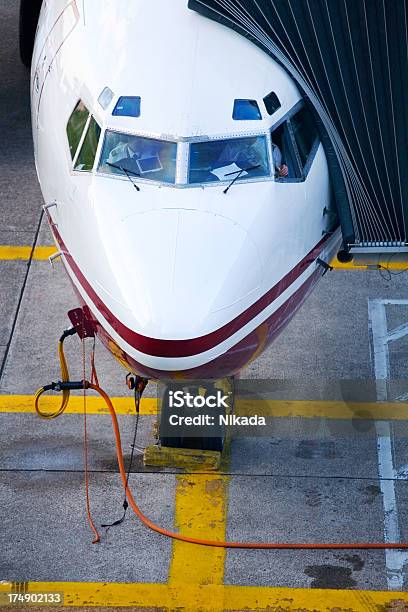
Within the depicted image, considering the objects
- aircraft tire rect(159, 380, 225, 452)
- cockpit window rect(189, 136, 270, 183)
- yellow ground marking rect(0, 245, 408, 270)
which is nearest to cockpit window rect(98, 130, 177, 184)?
cockpit window rect(189, 136, 270, 183)

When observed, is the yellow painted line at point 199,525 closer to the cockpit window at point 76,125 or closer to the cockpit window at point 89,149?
the cockpit window at point 89,149

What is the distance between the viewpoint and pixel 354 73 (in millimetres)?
13711

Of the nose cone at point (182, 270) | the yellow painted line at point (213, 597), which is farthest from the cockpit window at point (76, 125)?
the yellow painted line at point (213, 597)

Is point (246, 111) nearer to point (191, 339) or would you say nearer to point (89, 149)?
point (89, 149)

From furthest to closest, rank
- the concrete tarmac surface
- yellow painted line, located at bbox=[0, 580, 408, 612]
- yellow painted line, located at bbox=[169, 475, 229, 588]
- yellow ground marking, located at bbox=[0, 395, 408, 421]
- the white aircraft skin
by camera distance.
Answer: yellow ground marking, located at bbox=[0, 395, 408, 421]
yellow painted line, located at bbox=[169, 475, 229, 588]
the concrete tarmac surface
yellow painted line, located at bbox=[0, 580, 408, 612]
the white aircraft skin

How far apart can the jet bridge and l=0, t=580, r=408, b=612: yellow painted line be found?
12.6ft

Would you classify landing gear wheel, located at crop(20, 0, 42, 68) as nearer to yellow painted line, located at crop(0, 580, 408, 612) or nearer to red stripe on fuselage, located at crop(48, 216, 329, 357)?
red stripe on fuselage, located at crop(48, 216, 329, 357)

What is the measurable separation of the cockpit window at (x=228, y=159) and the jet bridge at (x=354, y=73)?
130cm

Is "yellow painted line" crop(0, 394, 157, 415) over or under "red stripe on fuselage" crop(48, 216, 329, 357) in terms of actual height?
under

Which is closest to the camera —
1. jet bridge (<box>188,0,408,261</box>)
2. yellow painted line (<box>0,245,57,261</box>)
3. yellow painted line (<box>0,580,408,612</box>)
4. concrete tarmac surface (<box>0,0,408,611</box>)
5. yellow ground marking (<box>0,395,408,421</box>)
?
yellow painted line (<box>0,580,408,612</box>)

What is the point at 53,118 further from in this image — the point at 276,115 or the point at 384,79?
the point at 384,79

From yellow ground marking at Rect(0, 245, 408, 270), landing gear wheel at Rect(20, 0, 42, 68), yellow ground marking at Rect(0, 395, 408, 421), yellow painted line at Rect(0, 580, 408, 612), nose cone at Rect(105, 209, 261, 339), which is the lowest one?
yellow painted line at Rect(0, 580, 408, 612)

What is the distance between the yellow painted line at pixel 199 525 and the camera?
12.7 meters

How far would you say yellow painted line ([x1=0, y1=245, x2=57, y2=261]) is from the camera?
1845 centimetres
